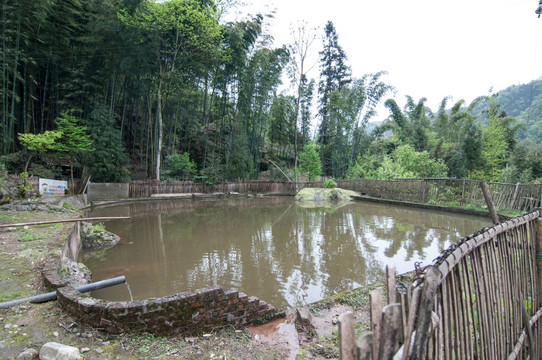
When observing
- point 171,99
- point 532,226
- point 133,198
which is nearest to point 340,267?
point 532,226

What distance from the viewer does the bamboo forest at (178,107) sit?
44.8ft

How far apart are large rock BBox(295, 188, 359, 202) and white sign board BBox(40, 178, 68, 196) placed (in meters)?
12.4

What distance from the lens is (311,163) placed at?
23.7m

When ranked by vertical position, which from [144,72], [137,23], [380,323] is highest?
[137,23]

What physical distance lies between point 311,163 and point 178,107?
11.3 meters

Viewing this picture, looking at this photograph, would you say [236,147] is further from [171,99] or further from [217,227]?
[217,227]

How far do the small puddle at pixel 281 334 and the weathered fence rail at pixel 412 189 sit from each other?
352 inches

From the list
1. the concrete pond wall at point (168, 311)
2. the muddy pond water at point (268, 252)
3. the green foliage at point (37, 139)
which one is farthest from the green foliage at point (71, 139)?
the concrete pond wall at point (168, 311)

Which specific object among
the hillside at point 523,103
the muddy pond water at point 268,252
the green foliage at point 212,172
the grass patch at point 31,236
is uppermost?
the hillside at point 523,103

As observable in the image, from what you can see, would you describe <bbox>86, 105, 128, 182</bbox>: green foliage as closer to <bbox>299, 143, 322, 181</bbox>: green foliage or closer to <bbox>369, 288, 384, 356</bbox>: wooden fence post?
<bbox>299, 143, 322, 181</bbox>: green foliage

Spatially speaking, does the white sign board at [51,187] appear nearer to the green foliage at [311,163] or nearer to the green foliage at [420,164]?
the green foliage at [311,163]

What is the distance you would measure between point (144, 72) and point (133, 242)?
13431 mm

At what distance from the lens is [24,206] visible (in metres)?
7.86

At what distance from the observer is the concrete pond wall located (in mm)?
2543
